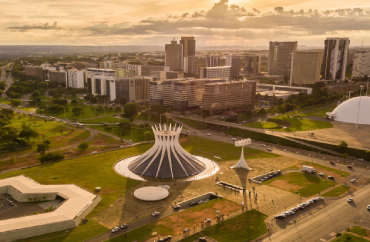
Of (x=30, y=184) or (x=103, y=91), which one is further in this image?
(x=103, y=91)

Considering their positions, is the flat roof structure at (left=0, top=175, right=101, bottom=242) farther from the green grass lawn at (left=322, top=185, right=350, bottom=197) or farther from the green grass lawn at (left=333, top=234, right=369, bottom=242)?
the green grass lawn at (left=322, top=185, right=350, bottom=197)

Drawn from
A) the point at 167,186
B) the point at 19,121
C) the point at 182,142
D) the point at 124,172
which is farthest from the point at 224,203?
the point at 19,121

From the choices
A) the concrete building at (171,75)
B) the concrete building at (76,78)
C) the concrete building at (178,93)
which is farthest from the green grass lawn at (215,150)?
the concrete building at (76,78)

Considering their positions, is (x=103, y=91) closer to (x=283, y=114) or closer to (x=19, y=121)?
(x=19, y=121)

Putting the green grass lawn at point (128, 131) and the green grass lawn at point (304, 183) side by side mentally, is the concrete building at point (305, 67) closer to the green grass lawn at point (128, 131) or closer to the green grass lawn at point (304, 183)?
the green grass lawn at point (128, 131)

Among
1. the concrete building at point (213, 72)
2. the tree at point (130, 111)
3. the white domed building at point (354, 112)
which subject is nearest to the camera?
the white domed building at point (354, 112)
